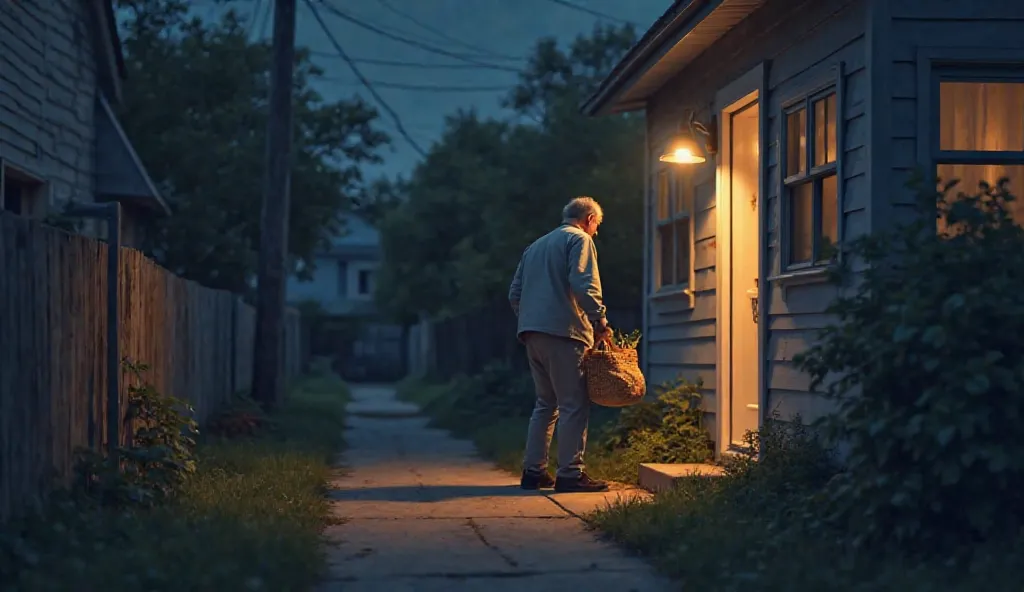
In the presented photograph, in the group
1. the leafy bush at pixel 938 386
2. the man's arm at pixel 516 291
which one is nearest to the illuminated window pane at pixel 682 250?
the man's arm at pixel 516 291

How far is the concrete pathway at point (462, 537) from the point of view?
5.71 metres

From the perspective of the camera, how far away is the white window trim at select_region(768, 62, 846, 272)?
288 inches

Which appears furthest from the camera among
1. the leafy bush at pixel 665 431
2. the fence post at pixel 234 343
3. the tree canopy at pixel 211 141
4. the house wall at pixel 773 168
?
the tree canopy at pixel 211 141

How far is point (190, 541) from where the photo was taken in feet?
18.9

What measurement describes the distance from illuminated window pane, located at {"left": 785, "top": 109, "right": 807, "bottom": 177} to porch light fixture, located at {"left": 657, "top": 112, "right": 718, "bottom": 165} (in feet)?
4.79

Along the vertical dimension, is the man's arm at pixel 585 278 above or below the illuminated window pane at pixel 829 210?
below

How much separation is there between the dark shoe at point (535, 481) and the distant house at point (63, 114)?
4678 mm

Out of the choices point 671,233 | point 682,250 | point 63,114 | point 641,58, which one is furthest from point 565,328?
point 63,114

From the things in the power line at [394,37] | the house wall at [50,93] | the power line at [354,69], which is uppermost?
the power line at [394,37]

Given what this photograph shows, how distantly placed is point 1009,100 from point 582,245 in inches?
112

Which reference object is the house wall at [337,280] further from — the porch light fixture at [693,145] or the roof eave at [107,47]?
the porch light fixture at [693,145]

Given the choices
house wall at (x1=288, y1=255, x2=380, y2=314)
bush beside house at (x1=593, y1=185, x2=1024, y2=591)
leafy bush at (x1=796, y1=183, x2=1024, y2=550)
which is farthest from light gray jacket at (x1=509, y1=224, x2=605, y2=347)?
house wall at (x1=288, y1=255, x2=380, y2=314)

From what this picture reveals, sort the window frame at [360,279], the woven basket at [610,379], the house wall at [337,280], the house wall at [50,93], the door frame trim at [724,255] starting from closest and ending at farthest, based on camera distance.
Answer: the woven basket at [610,379] < the door frame trim at [724,255] < the house wall at [50,93] < the house wall at [337,280] < the window frame at [360,279]

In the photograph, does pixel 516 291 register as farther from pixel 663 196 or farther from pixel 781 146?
pixel 663 196
